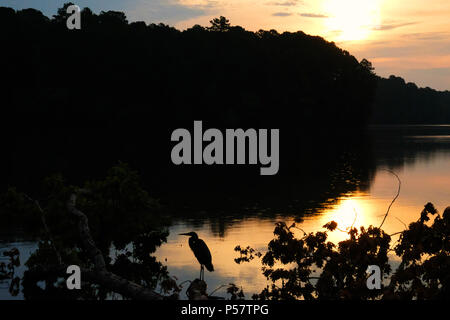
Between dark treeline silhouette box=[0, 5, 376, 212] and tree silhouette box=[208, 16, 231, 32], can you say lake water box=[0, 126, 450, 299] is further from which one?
tree silhouette box=[208, 16, 231, 32]

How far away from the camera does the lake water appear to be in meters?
26.4

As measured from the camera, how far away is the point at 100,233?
852 inches

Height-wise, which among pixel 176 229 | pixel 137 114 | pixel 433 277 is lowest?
pixel 176 229

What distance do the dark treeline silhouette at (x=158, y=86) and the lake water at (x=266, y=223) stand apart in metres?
28.0

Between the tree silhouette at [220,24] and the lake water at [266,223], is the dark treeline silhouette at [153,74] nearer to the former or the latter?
the tree silhouette at [220,24]

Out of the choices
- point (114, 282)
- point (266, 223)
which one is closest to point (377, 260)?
point (114, 282)

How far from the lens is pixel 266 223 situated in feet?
134

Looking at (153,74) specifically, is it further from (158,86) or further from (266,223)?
(266,223)

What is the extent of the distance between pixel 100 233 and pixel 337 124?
17103 centimetres

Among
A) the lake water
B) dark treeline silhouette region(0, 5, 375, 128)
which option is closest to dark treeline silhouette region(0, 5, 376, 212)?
dark treeline silhouette region(0, 5, 375, 128)

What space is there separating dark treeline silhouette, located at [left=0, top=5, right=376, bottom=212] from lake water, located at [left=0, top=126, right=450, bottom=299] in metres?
28.0

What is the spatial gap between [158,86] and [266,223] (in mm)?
112162
